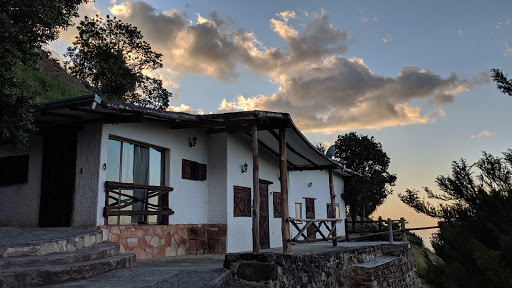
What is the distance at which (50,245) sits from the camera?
6395 millimetres

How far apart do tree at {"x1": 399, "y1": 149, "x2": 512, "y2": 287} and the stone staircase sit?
484 cm

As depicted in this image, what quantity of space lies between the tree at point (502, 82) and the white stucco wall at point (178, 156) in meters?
7.59

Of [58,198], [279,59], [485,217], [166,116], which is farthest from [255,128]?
[279,59]

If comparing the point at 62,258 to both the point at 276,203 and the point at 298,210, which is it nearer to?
the point at 276,203

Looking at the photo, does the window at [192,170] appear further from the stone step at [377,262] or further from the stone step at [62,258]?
the stone step at [377,262]

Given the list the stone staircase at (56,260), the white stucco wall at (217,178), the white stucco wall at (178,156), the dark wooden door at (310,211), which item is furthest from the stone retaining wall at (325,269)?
the dark wooden door at (310,211)

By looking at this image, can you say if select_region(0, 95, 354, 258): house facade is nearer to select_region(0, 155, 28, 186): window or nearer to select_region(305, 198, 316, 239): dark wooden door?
select_region(0, 155, 28, 186): window

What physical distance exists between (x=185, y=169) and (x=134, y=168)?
4.89ft

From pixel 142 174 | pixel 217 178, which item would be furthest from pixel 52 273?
pixel 217 178

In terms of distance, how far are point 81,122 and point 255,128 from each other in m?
3.83

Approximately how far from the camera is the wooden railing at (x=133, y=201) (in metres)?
8.51

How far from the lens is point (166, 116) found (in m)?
8.73

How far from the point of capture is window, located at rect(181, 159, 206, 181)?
34.2 feet

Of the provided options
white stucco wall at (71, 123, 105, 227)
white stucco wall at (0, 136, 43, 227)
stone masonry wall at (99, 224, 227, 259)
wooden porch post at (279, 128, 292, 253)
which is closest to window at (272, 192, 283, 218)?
stone masonry wall at (99, 224, 227, 259)
